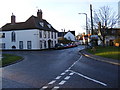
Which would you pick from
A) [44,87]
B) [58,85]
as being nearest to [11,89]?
[44,87]

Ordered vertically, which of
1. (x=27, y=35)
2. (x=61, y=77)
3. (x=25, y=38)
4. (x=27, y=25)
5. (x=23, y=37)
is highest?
(x=27, y=25)

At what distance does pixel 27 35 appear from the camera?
55.7 metres

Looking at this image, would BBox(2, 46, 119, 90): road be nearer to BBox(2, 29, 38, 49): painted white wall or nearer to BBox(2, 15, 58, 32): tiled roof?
BBox(2, 29, 38, 49): painted white wall

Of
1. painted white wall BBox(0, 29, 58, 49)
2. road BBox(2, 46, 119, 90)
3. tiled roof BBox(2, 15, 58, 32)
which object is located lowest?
road BBox(2, 46, 119, 90)

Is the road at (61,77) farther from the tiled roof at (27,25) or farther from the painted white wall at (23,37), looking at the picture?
the tiled roof at (27,25)

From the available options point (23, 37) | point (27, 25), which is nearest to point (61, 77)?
point (23, 37)

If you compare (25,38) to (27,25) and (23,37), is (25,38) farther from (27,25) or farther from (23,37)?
(27,25)

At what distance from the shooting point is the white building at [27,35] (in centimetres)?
5475

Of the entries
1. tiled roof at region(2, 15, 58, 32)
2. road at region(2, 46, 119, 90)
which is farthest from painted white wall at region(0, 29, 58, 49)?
road at region(2, 46, 119, 90)

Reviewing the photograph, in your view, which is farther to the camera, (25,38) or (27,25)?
(27,25)

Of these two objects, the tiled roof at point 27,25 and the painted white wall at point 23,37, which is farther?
the tiled roof at point 27,25

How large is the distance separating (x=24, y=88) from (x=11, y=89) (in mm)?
502

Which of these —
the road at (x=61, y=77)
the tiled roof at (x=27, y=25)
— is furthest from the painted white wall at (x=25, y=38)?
the road at (x=61, y=77)

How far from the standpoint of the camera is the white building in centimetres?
5475
